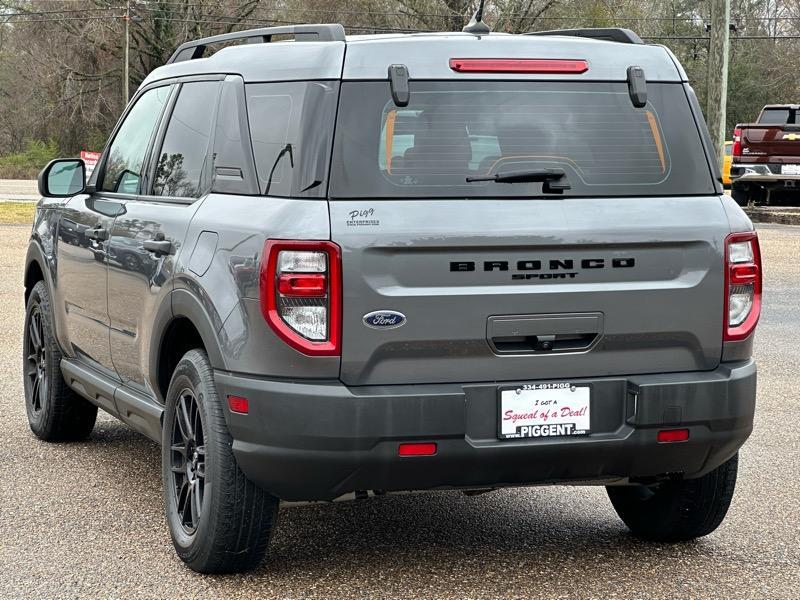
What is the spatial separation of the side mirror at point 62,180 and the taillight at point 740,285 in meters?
3.18

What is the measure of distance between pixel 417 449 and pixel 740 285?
4.21 ft

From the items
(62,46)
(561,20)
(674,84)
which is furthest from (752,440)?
(62,46)

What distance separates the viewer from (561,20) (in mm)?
50719

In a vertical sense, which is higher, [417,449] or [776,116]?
[417,449]

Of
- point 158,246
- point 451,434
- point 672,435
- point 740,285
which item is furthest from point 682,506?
point 158,246

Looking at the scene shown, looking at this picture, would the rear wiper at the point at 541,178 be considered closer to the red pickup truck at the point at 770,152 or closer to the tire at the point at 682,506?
the tire at the point at 682,506

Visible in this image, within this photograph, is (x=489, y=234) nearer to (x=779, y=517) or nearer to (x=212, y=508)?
(x=212, y=508)

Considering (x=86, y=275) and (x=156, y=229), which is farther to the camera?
(x=86, y=275)

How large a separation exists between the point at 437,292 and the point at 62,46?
5185cm

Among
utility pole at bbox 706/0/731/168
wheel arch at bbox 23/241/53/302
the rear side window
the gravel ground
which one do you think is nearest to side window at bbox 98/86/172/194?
wheel arch at bbox 23/241/53/302

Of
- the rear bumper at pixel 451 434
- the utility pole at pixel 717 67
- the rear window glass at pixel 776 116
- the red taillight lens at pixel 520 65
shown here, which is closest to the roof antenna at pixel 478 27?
the red taillight lens at pixel 520 65

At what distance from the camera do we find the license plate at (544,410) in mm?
4145

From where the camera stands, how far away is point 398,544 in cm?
501

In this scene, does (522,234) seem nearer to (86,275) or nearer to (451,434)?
(451,434)
